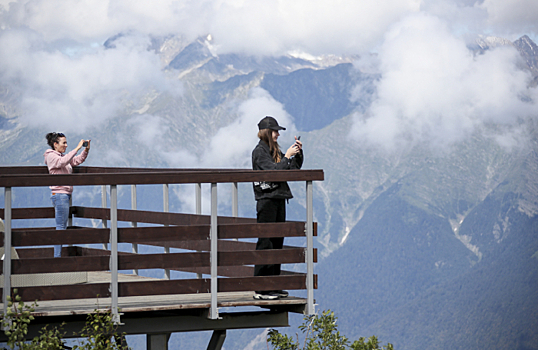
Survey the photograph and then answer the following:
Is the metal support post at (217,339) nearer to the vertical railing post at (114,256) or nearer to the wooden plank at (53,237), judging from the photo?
the vertical railing post at (114,256)

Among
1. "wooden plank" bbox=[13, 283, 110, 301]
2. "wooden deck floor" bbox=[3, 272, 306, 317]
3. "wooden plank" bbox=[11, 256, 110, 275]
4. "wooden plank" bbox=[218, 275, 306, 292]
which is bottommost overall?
"wooden deck floor" bbox=[3, 272, 306, 317]

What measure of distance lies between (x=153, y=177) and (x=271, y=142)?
1.14 metres

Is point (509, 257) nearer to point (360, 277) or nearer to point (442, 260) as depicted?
point (442, 260)

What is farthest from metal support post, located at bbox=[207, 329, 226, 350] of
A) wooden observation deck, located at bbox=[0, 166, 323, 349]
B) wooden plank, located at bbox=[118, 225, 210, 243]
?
wooden plank, located at bbox=[118, 225, 210, 243]

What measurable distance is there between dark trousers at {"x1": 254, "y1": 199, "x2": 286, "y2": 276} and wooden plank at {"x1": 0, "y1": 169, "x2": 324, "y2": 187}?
0.30 meters

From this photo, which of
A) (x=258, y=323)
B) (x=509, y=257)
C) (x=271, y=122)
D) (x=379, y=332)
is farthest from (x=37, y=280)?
(x=509, y=257)

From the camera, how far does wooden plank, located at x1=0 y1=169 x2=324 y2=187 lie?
5402mm

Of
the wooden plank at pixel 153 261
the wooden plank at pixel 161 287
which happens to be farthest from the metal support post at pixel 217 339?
the wooden plank at pixel 153 261

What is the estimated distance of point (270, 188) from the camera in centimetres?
611

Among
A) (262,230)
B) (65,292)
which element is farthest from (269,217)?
(65,292)

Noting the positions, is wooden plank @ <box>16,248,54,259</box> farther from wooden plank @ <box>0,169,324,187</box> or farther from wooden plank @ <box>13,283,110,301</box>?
wooden plank @ <box>0,169,324,187</box>

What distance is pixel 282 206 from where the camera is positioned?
245 inches

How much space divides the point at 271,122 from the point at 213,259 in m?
1.37

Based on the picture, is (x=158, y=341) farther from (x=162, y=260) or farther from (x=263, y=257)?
(x=263, y=257)
